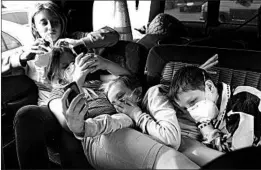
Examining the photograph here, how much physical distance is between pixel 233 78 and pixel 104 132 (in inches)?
18.1

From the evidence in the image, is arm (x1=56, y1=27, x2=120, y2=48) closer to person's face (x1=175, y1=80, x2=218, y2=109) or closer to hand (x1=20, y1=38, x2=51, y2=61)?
hand (x1=20, y1=38, x2=51, y2=61)

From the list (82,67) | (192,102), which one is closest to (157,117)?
(192,102)

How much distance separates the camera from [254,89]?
0.99m

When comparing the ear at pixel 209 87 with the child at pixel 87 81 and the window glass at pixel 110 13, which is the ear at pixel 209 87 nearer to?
the child at pixel 87 81

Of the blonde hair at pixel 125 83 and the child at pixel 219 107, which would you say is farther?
the blonde hair at pixel 125 83

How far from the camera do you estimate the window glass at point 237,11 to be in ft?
4.11

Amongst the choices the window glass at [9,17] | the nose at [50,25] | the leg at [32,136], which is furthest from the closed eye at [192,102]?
the window glass at [9,17]

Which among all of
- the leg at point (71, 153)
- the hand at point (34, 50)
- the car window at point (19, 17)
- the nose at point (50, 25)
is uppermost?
the car window at point (19, 17)

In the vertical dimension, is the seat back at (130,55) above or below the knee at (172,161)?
above

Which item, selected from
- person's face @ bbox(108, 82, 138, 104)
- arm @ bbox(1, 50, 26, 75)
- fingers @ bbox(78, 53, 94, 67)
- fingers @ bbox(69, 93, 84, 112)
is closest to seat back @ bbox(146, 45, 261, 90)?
person's face @ bbox(108, 82, 138, 104)

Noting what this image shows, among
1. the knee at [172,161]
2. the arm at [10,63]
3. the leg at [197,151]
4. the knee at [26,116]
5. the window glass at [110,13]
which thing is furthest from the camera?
the window glass at [110,13]

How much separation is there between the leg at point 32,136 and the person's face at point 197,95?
0.43 meters

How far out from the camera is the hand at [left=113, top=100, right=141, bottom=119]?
3.32ft

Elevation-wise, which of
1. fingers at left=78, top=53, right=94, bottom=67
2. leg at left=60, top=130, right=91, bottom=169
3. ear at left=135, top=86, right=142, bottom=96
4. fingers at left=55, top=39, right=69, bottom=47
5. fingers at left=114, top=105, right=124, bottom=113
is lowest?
leg at left=60, top=130, right=91, bottom=169
